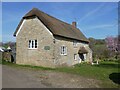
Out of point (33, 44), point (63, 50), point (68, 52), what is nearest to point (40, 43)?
point (33, 44)

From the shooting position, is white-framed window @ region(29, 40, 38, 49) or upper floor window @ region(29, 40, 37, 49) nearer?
white-framed window @ region(29, 40, 38, 49)

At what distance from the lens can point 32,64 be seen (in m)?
24.2

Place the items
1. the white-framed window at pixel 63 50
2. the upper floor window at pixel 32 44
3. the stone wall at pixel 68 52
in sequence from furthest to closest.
Result: the white-framed window at pixel 63 50 < the upper floor window at pixel 32 44 < the stone wall at pixel 68 52

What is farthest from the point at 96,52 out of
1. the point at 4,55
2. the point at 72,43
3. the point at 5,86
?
the point at 5,86

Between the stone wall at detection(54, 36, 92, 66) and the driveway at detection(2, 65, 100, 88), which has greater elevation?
the stone wall at detection(54, 36, 92, 66)

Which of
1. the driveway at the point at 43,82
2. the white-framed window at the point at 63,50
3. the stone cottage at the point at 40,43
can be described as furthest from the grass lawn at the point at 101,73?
the white-framed window at the point at 63,50

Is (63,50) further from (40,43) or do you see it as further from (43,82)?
(43,82)

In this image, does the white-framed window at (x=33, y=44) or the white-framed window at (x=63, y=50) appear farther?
the white-framed window at (x=63, y=50)

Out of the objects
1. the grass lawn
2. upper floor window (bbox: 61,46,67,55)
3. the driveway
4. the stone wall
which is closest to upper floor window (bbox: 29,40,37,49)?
the grass lawn

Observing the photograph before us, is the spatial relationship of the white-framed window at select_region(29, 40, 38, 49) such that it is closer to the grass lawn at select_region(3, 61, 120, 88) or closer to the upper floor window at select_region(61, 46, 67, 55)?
the grass lawn at select_region(3, 61, 120, 88)

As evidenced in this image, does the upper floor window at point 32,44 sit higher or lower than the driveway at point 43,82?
higher

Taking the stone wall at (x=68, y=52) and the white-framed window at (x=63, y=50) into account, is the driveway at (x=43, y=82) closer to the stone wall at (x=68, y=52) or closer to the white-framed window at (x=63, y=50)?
the stone wall at (x=68, y=52)

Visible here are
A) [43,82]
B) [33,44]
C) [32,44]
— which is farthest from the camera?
[32,44]

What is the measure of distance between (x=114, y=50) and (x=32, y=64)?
35.4m
